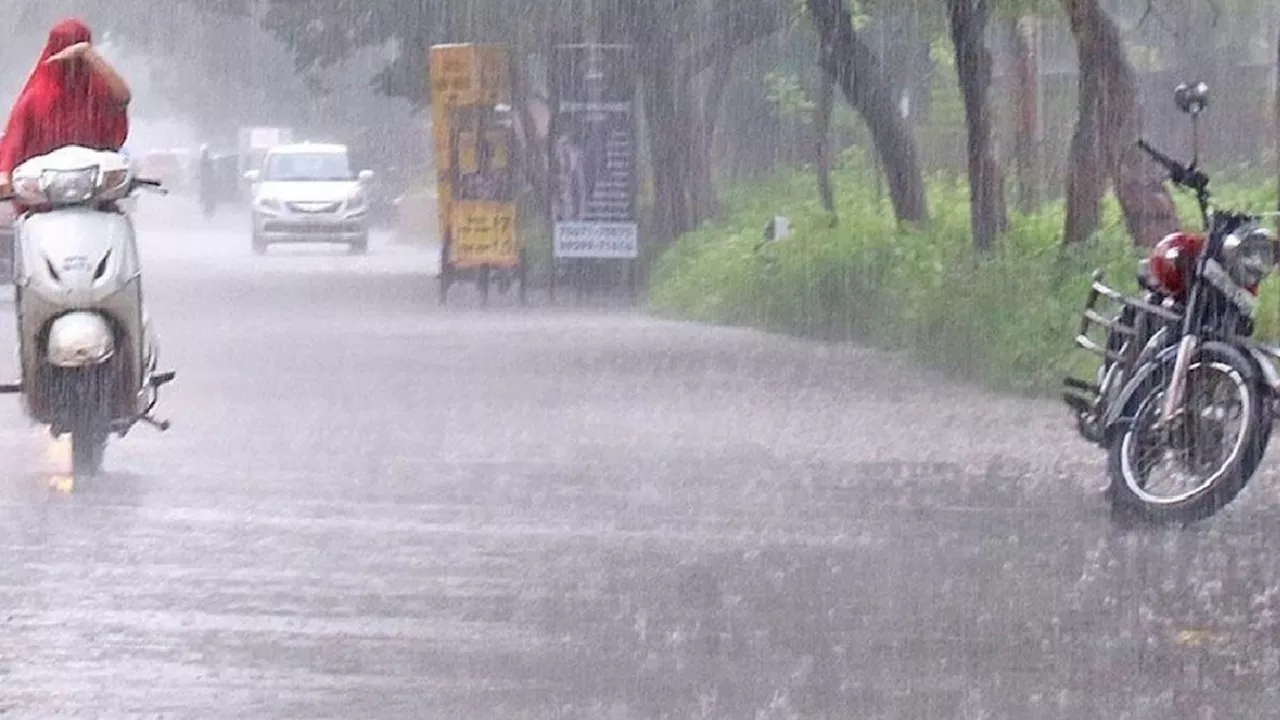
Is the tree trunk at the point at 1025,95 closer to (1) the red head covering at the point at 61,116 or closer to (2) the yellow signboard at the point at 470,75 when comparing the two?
(2) the yellow signboard at the point at 470,75

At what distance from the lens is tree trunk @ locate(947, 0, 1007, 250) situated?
75.0 feet

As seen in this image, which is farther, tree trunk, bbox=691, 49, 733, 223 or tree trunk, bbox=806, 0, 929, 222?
tree trunk, bbox=691, 49, 733, 223

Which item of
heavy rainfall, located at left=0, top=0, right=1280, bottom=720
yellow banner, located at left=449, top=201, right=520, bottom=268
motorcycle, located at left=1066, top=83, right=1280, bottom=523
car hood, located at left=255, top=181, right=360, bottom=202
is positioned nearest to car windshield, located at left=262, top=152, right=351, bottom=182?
car hood, located at left=255, top=181, right=360, bottom=202

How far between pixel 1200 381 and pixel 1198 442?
24 centimetres

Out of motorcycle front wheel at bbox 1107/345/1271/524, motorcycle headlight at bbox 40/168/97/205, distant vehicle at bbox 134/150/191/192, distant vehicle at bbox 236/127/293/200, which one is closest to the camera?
motorcycle front wheel at bbox 1107/345/1271/524

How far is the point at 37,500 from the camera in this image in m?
12.2

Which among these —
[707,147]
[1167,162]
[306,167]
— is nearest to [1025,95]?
[707,147]

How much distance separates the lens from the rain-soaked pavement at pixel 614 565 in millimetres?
7945

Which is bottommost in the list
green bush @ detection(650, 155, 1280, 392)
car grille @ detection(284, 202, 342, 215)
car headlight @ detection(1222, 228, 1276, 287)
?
car grille @ detection(284, 202, 342, 215)

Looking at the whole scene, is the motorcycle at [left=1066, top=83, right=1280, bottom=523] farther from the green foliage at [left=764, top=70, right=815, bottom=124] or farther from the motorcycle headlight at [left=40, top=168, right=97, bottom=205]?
the green foliage at [left=764, top=70, right=815, bottom=124]

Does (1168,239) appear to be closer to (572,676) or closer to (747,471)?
(747,471)

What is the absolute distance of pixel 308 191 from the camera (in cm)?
4941

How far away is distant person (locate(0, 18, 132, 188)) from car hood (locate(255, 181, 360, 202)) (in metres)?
36.0

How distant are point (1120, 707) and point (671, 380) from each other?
39.6 ft
